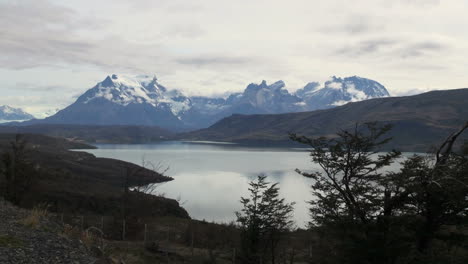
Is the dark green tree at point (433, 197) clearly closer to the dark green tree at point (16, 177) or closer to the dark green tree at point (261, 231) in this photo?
the dark green tree at point (261, 231)

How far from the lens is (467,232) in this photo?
107ft

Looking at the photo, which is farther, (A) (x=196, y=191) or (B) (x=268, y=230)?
(A) (x=196, y=191)

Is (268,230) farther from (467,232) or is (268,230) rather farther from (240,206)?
(240,206)

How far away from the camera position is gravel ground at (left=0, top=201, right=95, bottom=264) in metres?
12.9

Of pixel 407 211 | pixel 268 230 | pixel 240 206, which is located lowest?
pixel 240 206

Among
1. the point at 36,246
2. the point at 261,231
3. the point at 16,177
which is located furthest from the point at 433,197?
the point at 16,177

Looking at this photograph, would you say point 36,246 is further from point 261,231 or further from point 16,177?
point 16,177

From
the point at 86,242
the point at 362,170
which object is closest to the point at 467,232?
the point at 362,170

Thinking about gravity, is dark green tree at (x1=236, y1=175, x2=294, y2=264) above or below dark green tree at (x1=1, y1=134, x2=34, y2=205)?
below

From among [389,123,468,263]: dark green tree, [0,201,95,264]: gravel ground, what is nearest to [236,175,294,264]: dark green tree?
[389,123,468,263]: dark green tree

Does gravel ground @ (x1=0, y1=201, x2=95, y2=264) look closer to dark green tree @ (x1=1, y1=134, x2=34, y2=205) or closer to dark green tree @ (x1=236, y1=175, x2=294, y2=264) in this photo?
dark green tree @ (x1=236, y1=175, x2=294, y2=264)

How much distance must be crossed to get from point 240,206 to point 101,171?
69662mm

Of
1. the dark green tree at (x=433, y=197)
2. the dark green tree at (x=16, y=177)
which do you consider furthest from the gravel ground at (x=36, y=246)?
the dark green tree at (x=16, y=177)

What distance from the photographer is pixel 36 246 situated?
13.9 metres
